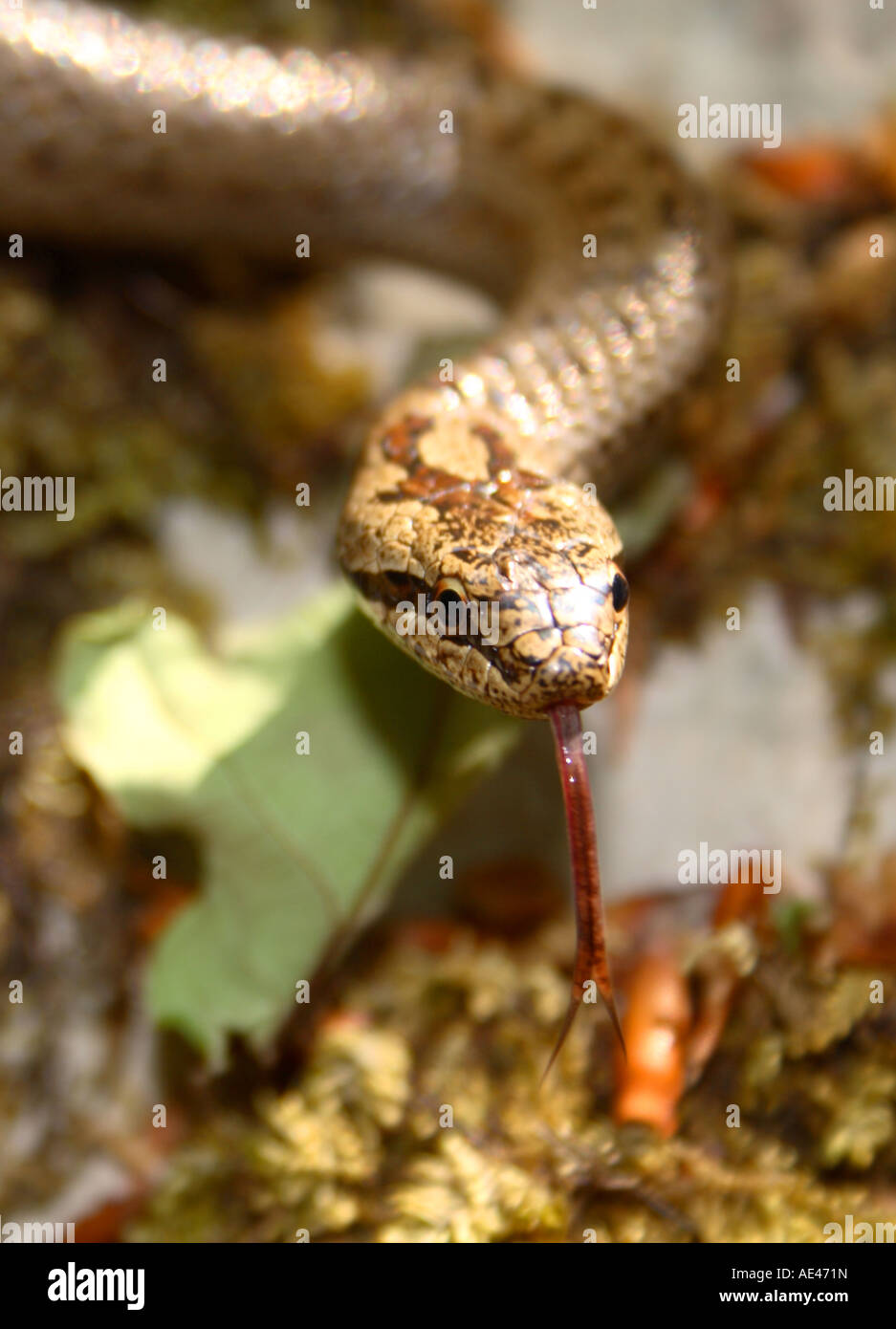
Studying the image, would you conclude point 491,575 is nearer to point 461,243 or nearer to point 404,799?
point 404,799

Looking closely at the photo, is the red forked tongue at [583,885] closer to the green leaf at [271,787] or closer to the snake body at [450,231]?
the snake body at [450,231]

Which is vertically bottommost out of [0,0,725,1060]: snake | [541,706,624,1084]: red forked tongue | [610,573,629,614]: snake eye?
[541,706,624,1084]: red forked tongue

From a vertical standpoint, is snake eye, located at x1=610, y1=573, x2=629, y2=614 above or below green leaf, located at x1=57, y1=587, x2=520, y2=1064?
above

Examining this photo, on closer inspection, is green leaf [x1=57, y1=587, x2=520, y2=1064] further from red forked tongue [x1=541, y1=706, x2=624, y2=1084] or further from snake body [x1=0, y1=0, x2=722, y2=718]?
red forked tongue [x1=541, y1=706, x2=624, y2=1084]

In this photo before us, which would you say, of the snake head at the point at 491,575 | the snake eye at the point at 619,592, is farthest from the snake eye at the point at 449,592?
the snake eye at the point at 619,592

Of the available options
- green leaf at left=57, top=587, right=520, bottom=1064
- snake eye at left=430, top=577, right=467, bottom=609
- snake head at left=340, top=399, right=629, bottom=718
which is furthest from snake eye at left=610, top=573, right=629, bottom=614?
green leaf at left=57, top=587, right=520, bottom=1064

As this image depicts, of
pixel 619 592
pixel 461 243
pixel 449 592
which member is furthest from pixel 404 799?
pixel 461 243
